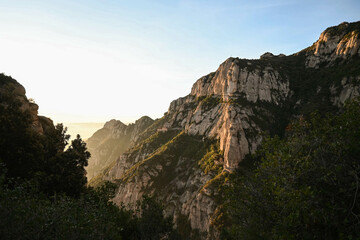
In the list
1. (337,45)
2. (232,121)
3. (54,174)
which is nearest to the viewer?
(54,174)

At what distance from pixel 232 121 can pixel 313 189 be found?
9853 centimetres

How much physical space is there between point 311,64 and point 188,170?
5561 inches

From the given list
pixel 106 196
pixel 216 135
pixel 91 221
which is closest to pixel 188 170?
pixel 216 135

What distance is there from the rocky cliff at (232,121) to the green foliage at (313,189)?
6554 cm

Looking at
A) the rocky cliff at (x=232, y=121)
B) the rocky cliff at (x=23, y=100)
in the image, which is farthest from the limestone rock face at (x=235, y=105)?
the rocky cliff at (x=23, y=100)

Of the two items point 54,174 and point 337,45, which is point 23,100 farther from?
point 337,45

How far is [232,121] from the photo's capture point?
107312 mm

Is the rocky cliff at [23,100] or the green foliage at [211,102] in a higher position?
the green foliage at [211,102]

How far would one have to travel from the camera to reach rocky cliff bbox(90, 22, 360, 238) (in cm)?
9531

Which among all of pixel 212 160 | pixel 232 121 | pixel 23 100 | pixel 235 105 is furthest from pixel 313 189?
pixel 235 105

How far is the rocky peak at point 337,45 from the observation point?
396 feet

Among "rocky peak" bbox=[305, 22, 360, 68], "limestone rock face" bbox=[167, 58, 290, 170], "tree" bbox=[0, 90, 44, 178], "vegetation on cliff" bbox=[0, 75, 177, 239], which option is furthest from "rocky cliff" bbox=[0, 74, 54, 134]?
"rocky peak" bbox=[305, 22, 360, 68]

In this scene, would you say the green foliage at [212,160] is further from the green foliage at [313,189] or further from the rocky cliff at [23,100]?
the green foliage at [313,189]

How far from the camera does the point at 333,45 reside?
472ft
